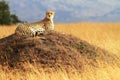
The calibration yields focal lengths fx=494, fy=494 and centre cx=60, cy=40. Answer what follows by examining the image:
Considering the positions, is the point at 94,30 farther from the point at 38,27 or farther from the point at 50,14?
the point at 38,27

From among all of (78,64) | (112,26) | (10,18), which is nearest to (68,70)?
(78,64)

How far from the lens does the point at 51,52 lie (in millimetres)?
11516

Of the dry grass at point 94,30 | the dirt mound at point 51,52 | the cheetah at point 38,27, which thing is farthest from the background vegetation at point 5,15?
the dirt mound at point 51,52

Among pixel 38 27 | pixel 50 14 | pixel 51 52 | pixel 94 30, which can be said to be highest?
pixel 50 14

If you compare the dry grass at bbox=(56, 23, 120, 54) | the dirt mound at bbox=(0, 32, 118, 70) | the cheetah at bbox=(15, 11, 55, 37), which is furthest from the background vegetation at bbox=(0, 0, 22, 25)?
the dirt mound at bbox=(0, 32, 118, 70)

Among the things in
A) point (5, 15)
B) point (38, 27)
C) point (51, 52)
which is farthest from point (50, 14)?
point (5, 15)

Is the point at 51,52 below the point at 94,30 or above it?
above

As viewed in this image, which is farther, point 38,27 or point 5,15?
point 5,15

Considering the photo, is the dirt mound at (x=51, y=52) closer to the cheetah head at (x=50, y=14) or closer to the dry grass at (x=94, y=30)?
the cheetah head at (x=50, y=14)

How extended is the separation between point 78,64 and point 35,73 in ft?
3.79

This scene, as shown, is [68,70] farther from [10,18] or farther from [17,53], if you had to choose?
[10,18]

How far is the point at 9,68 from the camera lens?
11344mm

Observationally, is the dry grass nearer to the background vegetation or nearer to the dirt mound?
the dirt mound

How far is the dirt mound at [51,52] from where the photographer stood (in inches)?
447
